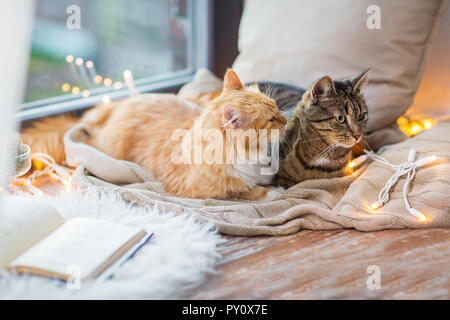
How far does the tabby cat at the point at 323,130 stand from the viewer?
1.32 meters

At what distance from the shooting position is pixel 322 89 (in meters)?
1.30

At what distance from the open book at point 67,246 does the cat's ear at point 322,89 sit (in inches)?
26.5

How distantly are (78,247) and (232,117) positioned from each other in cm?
57

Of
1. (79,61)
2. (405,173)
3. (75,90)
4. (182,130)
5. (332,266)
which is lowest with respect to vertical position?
(332,266)

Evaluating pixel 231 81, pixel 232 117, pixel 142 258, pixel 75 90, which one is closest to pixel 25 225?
pixel 142 258

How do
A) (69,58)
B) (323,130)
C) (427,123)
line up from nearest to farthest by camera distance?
(323,130), (427,123), (69,58)

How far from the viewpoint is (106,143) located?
162 cm

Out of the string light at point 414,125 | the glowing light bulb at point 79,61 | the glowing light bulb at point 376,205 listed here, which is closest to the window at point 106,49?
the glowing light bulb at point 79,61

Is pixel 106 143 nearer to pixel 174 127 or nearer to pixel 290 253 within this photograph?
pixel 174 127

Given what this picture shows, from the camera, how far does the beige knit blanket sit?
1187 millimetres

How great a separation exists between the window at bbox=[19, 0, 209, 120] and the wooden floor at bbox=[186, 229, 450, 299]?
1.32m

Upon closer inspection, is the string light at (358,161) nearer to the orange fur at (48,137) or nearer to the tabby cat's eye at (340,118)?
the tabby cat's eye at (340,118)

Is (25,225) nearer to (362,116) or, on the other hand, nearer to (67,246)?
(67,246)

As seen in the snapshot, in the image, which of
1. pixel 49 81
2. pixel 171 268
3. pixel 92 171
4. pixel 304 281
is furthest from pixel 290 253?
pixel 49 81
